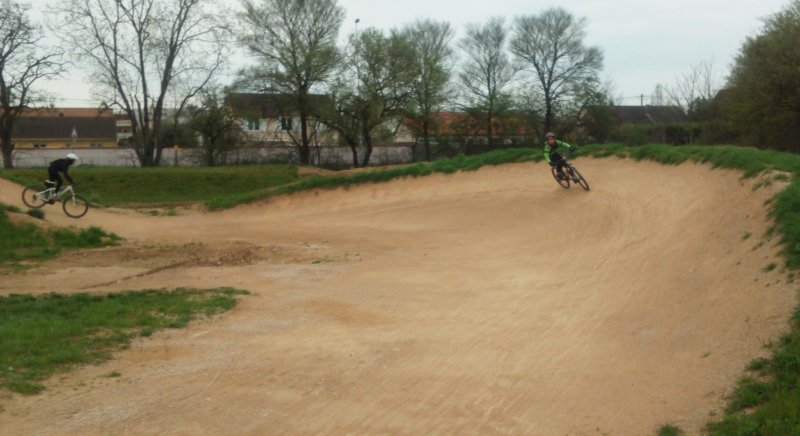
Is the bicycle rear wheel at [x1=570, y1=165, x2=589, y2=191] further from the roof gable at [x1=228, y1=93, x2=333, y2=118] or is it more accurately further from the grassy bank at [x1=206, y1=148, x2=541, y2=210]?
the roof gable at [x1=228, y1=93, x2=333, y2=118]

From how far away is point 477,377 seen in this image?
30.2 feet

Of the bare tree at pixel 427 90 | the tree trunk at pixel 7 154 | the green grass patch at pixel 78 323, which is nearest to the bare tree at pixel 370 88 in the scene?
the bare tree at pixel 427 90

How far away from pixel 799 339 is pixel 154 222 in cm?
2226

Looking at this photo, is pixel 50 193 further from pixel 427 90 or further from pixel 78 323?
pixel 427 90

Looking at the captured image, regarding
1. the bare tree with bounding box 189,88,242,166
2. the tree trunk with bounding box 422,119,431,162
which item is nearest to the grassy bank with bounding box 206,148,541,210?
the bare tree with bounding box 189,88,242,166

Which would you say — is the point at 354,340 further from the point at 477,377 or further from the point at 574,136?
the point at 574,136

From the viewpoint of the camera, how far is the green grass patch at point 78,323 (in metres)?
8.98

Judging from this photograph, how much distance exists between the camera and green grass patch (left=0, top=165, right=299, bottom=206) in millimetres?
39875

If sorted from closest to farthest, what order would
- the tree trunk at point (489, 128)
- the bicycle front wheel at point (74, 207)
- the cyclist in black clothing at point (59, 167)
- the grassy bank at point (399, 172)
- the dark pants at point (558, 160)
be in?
1. the dark pants at point (558, 160)
2. the cyclist in black clothing at point (59, 167)
3. the bicycle front wheel at point (74, 207)
4. the grassy bank at point (399, 172)
5. the tree trunk at point (489, 128)

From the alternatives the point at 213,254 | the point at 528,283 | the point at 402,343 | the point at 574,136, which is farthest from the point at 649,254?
the point at 574,136

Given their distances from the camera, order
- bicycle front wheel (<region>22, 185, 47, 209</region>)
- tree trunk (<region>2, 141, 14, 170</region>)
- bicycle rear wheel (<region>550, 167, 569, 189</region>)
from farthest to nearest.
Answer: tree trunk (<region>2, 141, 14, 170</region>), bicycle front wheel (<region>22, 185, 47, 209</region>), bicycle rear wheel (<region>550, 167, 569, 189</region>)

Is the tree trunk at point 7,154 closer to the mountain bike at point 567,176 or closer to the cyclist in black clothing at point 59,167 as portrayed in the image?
the cyclist in black clothing at point 59,167

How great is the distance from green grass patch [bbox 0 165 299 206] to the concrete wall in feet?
38.9

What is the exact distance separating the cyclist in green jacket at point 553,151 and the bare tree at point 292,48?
34.6 meters
